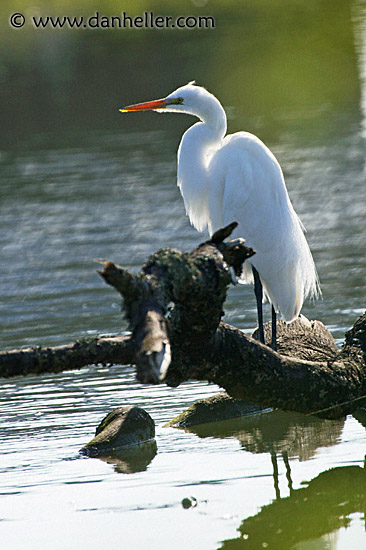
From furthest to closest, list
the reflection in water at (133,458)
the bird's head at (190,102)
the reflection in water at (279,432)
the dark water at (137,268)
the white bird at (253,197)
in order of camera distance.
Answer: the bird's head at (190,102) → the white bird at (253,197) → the reflection in water at (279,432) → the reflection in water at (133,458) → the dark water at (137,268)

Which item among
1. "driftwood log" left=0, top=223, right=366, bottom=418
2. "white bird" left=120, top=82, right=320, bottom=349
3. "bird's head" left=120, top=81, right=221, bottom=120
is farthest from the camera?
"bird's head" left=120, top=81, right=221, bottom=120

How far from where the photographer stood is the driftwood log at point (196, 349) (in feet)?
13.1

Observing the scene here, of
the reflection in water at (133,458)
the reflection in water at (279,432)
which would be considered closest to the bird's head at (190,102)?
the reflection in water at (279,432)

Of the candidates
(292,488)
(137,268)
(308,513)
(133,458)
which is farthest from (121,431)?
(137,268)

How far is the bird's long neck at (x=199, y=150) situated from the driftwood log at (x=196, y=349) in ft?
7.72

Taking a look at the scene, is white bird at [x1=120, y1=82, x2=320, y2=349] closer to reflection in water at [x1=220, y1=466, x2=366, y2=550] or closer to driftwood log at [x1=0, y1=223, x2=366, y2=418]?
driftwood log at [x1=0, y1=223, x2=366, y2=418]

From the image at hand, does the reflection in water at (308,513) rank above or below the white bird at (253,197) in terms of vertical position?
below

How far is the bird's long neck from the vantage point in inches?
298

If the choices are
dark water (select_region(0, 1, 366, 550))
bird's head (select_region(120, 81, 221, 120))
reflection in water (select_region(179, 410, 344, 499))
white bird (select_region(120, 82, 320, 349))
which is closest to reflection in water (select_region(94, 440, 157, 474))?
dark water (select_region(0, 1, 366, 550))

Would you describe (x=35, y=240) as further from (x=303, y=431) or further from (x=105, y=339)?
(x=105, y=339)

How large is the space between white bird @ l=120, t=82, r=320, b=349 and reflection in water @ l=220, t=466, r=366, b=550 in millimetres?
1839

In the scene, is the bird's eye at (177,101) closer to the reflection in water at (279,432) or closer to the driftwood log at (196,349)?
the reflection in water at (279,432)

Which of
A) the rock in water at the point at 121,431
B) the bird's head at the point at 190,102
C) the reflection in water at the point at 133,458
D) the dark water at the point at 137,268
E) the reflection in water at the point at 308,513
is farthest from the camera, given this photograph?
the bird's head at the point at 190,102

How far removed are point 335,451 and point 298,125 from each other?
47.6 ft
